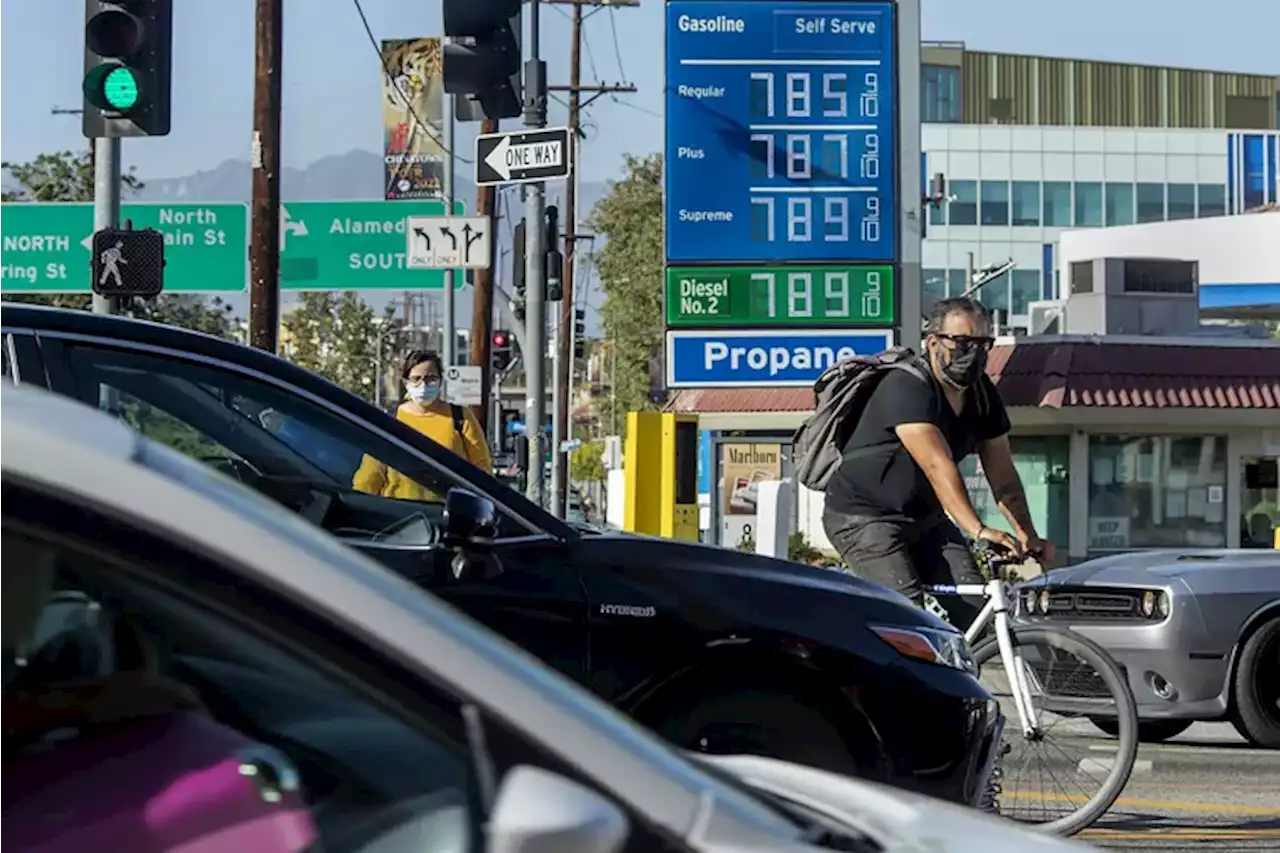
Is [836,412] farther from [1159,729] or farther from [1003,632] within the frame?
[1159,729]

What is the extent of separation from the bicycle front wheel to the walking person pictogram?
6739mm

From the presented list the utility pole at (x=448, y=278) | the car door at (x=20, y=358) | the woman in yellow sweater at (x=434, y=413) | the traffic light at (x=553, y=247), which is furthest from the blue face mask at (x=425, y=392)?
the utility pole at (x=448, y=278)

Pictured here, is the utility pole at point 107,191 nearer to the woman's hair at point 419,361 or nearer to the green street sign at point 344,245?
the woman's hair at point 419,361

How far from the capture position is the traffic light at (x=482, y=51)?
35.3ft

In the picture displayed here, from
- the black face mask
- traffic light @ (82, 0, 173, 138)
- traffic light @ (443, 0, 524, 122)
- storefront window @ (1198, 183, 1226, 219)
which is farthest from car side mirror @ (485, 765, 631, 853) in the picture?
storefront window @ (1198, 183, 1226, 219)

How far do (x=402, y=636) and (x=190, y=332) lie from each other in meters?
3.26

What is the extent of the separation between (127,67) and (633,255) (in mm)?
40903

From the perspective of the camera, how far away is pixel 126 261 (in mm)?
11695

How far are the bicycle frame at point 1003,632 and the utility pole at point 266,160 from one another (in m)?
9.50

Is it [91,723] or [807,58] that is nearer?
[91,723]

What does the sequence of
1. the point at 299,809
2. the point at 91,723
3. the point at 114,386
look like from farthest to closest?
the point at 114,386
the point at 91,723
the point at 299,809

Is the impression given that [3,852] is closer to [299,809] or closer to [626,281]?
[299,809]

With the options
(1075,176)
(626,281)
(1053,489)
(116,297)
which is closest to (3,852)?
(116,297)

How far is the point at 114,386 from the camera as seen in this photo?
492 centimetres
